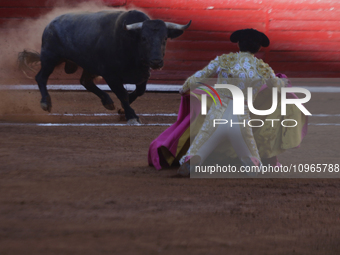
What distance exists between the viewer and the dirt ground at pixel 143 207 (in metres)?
1.68

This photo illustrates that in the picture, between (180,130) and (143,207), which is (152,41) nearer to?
(180,130)

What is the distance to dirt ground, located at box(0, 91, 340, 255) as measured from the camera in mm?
1683

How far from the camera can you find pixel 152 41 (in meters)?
5.10

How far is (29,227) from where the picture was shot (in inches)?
72.8

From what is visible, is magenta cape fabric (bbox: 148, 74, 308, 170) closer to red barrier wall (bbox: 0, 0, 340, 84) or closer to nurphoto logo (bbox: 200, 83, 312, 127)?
nurphoto logo (bbox: 200, 83, 312, 127)

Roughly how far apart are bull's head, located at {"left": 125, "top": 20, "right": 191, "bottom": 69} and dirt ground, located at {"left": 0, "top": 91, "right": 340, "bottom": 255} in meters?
1.37

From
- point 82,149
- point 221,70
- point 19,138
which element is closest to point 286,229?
point 221,70

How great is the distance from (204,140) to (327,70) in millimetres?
6287

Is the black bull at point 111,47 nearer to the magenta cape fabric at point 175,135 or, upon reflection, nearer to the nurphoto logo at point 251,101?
the magenta cape fabric at point 175,135

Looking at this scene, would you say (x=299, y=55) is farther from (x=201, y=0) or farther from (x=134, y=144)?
(x=134, y=144)

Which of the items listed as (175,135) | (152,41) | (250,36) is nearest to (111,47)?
(152,41)

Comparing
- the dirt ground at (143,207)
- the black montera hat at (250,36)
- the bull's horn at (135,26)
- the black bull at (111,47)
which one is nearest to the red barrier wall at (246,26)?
the black bull at (111,47)

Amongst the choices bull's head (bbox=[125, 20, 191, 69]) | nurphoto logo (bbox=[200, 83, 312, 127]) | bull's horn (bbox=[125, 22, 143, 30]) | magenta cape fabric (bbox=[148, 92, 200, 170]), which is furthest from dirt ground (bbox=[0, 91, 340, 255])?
bull's horn (bbox=[125, 22, 143, 30])

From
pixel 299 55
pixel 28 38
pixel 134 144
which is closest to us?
pixel 134 144
